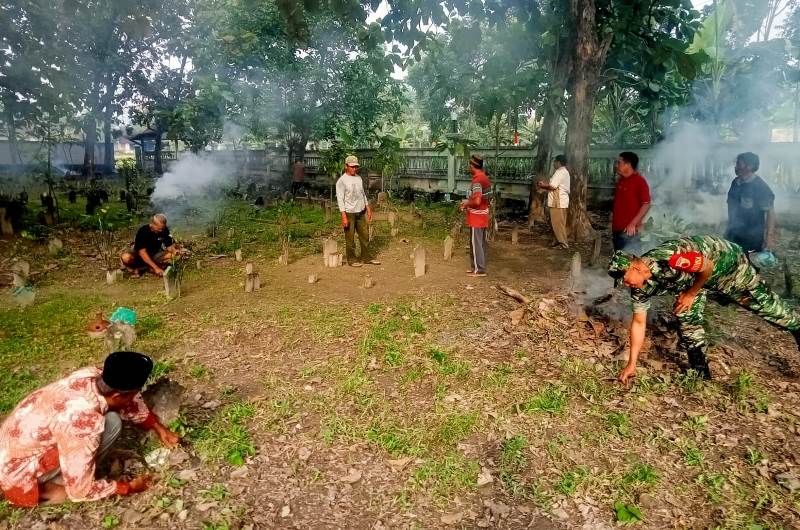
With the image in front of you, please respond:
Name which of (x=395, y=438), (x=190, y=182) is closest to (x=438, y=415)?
(x=395, y=438)

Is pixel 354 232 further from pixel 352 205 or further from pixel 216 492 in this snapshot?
pixel 216 492

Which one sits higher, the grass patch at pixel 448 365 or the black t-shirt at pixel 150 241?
the black t-shirt at pixel 150 241

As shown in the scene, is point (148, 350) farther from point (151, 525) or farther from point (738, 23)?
point (738, 23)

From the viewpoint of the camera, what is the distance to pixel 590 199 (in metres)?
13.5

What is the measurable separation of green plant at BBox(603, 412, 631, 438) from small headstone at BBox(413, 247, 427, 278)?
Answer: 3.93 meters

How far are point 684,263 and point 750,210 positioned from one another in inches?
83.0

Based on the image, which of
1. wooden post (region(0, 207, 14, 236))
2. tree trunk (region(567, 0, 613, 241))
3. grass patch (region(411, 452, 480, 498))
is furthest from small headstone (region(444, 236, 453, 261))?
wooden post (region(0, 207, 14, 236))

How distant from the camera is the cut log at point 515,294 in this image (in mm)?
6257

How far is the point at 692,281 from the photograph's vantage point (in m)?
4.22

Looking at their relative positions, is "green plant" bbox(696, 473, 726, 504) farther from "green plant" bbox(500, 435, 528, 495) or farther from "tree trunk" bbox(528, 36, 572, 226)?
"tree trunk" bbox(528, 36, 572, 226)

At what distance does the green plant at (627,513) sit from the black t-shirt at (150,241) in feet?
22.9

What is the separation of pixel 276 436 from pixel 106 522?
1.17m

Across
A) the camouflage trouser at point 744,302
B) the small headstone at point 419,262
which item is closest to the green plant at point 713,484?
the camouflage trouser at point 744,302

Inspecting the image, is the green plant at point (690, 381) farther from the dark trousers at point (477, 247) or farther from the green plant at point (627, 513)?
the dark trousers at point (477, 247)
